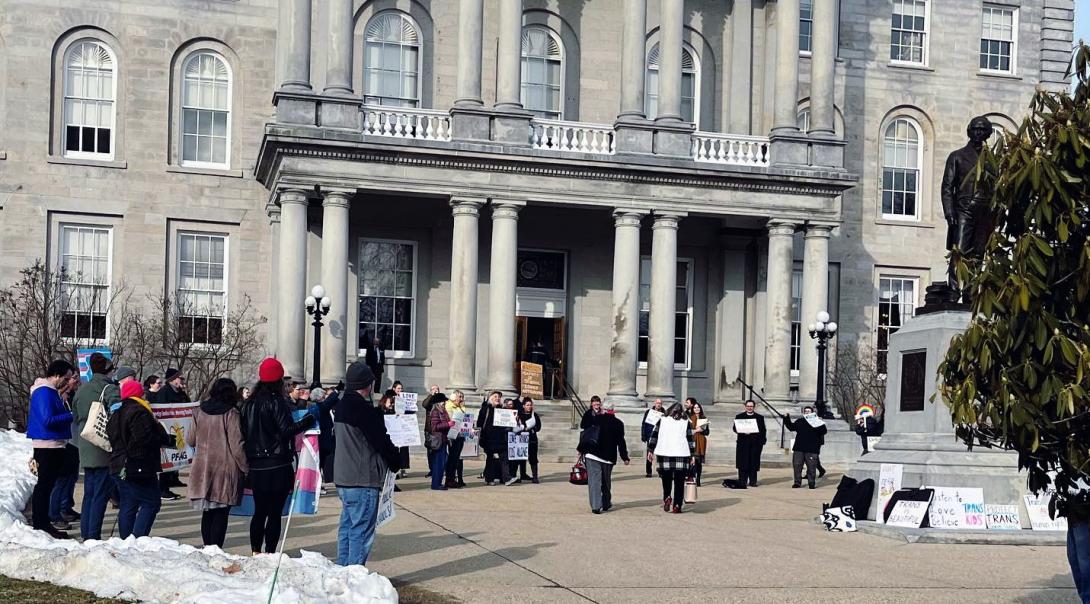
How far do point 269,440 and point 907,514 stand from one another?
29.7ft

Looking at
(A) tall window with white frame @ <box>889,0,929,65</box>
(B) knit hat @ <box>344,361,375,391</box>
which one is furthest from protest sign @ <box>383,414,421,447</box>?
(A) tall window with white frame @ <box>889,0,929,65</box>

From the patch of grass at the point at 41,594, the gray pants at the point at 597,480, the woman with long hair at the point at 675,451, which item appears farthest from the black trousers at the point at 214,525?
the woman with long hair at the point at 675,451

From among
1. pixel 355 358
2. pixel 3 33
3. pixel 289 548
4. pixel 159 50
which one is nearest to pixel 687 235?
pixel 355 358

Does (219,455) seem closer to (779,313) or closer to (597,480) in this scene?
(597,480)

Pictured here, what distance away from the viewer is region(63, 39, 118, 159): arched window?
124 feet

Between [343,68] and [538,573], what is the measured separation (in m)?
22.9

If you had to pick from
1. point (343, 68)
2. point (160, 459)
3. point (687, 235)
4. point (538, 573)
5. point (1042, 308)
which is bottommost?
point (538, 573)

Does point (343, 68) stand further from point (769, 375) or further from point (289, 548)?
point (289, 548)

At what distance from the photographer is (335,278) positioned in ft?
112

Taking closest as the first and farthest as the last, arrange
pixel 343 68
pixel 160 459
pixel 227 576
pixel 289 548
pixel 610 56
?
1. pixel 227 576
2. pixel 160 459
3. pixel 289 548
4. pixel 343 68
5. pixel 610 56

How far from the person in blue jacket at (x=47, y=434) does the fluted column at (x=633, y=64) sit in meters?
23.2

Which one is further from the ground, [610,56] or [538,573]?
[610,56]

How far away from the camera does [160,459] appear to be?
13.4 m

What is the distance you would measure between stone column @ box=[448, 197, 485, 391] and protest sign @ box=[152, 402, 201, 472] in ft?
64.5
